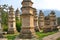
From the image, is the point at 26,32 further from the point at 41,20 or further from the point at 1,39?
the point at 41,20

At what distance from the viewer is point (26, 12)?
771 inches

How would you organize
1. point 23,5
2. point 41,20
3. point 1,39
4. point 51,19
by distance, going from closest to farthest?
point 1,39 → point 23,5 → point 51,19 → point 41,20

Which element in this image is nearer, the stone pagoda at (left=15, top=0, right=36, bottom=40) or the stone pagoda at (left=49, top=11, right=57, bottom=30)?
the stone pagoda at (left=15, top=0, right=36, bottom=40)

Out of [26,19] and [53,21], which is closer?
[26,19]

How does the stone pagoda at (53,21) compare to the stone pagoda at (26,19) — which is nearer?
the stone pagoda at (26,19)

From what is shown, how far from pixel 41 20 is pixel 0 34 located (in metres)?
18.9

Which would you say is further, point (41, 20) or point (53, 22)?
point (41, 20)

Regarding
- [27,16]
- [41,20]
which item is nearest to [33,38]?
[27,16]

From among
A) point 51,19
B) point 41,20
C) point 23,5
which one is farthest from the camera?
point 41,20

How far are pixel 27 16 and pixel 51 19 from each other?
956 cm

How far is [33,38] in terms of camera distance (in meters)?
18.8

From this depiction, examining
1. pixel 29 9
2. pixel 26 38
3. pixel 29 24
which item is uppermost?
pixel 29 9

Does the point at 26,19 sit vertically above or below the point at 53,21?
above

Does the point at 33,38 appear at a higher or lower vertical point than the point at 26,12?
lower
